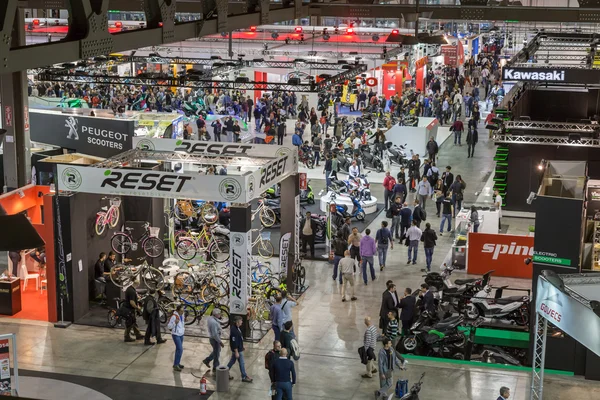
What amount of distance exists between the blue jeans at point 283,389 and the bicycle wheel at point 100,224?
18.3ft

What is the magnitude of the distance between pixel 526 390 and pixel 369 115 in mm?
18920

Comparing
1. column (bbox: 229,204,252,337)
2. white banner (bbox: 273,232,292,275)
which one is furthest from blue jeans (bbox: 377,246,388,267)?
column (bbox: 229,204,252,337)

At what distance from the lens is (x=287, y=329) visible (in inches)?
500

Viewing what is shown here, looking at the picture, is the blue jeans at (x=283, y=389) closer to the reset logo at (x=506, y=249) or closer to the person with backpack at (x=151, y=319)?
the person with backpack at (x=151, y=319)

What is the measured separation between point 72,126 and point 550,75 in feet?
37.1

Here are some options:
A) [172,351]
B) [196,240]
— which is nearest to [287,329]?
[172,351]

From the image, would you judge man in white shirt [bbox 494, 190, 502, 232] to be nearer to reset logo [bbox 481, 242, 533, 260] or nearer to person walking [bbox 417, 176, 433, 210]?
person walking [bbox 417, 176, 433, 210]

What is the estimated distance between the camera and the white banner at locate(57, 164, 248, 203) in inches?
540

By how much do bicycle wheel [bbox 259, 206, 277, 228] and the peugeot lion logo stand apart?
555 centimetres

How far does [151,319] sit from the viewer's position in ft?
45.4

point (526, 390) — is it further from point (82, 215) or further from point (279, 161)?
point (82, 215)

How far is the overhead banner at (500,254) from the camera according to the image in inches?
677

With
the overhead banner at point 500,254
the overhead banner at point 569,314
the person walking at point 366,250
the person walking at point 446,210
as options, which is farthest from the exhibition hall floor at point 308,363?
the person walking at point 446,210

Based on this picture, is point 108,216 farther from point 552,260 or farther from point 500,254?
point 552,260
